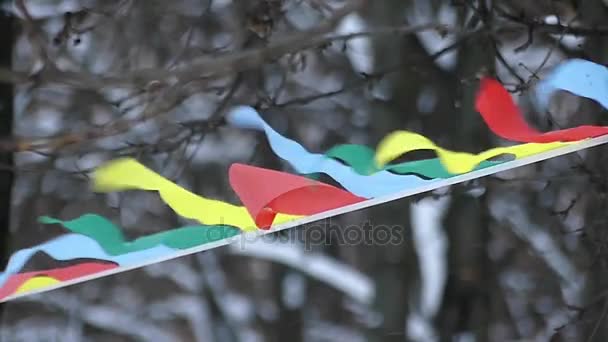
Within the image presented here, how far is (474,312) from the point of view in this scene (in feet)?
3.58

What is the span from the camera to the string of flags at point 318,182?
0.49m

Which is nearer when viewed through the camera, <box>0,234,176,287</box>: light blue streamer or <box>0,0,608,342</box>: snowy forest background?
<box>0,234,176,287</box>: light blue streamer

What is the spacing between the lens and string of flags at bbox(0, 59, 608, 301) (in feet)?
1.60

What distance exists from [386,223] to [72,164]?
0.48 metres

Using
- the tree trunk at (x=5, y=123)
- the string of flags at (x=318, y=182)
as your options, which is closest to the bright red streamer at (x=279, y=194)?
the string of flags at (x=318, y=182)

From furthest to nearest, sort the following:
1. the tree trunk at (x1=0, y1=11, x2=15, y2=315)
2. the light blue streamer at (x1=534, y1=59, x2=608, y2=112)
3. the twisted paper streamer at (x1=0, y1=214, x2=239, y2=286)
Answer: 1. the tree trunk at (x1=0, y1=11, x2=15, y2=315)
2. the twisted paper streamer at (x1=0, y1=214, x2=239, y2=286)
3. the light blue streamer at (x1=534, y1=59, x2=608, y2=112)

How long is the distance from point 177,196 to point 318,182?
11 centimetres

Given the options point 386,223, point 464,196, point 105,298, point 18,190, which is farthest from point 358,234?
point 18,190

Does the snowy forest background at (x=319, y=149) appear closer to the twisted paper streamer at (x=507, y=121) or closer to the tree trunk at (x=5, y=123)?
the tree trunk at (x=5, y=123)

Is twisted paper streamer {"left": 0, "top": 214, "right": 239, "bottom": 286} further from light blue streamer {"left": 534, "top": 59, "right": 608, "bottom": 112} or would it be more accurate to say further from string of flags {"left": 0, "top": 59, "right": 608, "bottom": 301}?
light blue streamer {"left": 534, "top": 59, "right": 608, "bottom": 112}

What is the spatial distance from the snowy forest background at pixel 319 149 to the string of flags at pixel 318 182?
0.43 meters

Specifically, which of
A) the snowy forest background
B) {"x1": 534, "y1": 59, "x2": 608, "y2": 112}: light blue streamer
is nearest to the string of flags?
{"x1": 534, "y1": 59, "x2": 608, "y2": 112}: light blue streamer

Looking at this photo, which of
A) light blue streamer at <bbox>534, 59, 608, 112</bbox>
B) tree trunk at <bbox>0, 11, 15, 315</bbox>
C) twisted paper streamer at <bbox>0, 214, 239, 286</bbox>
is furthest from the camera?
tree trunk at <bbox>0, 11, 15, 315</bbox>

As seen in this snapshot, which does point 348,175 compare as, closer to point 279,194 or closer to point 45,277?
point 279,194
